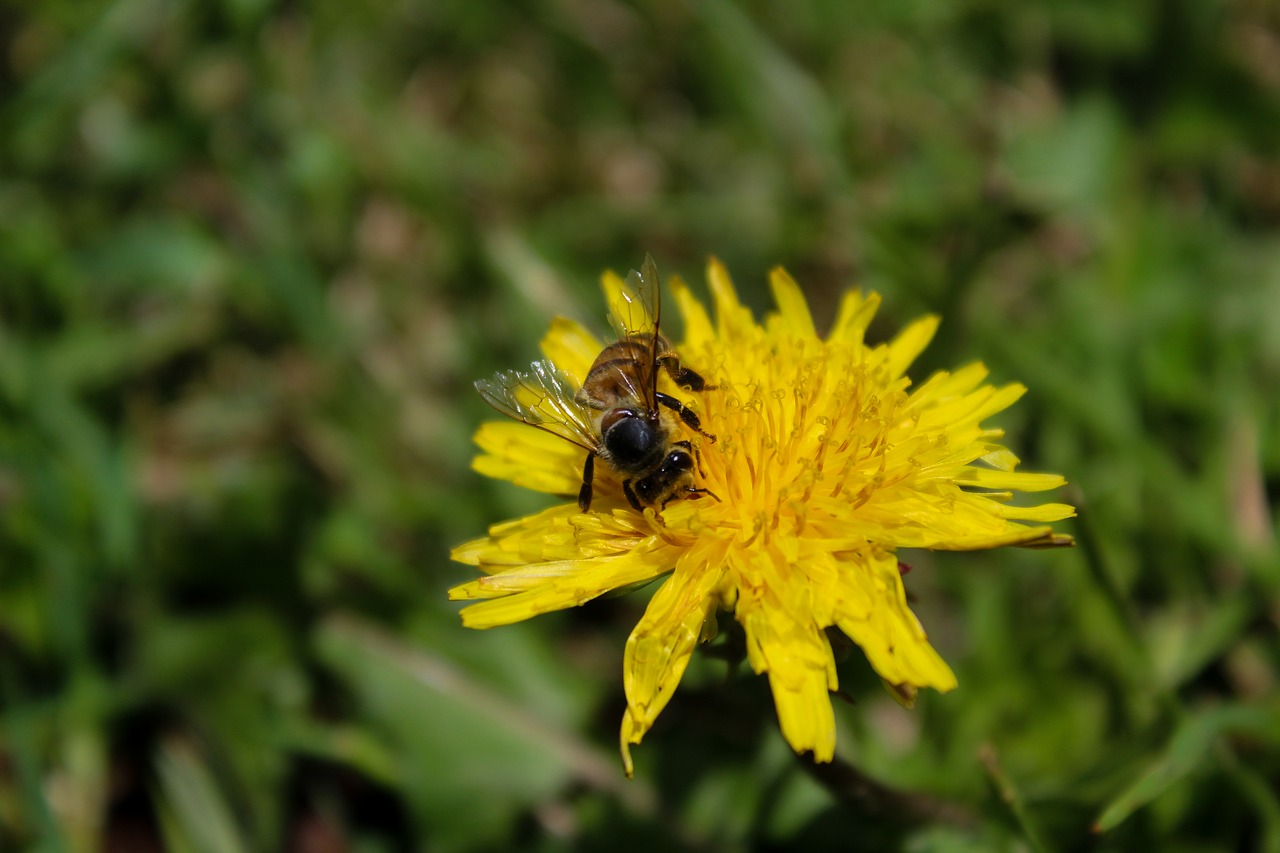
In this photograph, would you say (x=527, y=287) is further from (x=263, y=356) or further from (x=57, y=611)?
(x=57, y=611)

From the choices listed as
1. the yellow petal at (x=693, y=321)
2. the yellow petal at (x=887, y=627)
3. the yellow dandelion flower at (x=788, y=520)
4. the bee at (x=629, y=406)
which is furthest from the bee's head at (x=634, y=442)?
the yellow petal at (x=887, y=627)

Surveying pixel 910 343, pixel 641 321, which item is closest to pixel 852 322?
pixel 910 343

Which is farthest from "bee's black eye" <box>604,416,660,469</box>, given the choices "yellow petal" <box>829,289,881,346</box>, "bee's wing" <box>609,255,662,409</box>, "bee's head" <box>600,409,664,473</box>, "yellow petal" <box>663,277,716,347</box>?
"yellow petal" <box>829,289,881,346</box>

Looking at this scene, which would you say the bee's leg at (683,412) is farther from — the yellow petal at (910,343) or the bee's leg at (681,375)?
the yellow petal at (910,343)

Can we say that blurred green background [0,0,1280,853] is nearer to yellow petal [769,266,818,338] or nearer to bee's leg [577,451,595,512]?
bee's leg [577,451,595,512]

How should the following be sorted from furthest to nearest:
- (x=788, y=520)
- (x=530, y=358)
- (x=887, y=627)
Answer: (x=530, y=358)
(x=788, y=520)
(x=887, y=627)

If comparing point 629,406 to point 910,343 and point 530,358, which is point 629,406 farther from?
point 530,358
